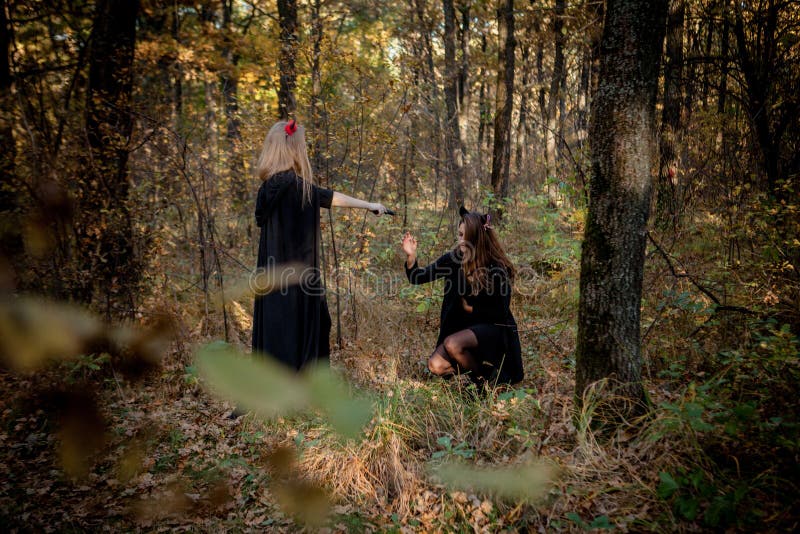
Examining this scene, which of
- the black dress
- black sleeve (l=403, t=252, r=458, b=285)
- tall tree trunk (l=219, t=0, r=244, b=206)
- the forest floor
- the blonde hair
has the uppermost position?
tall tree trunk (l=219, t=0, r=244, b=206)

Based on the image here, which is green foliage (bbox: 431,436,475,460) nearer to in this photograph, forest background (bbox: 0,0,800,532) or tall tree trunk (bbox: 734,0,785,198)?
forest background (bbox: 0,0,800,532)

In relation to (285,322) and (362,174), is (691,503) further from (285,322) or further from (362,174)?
(362,174)

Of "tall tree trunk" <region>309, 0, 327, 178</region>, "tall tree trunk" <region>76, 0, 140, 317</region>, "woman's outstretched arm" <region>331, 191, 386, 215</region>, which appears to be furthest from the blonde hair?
"tall tree trunk" <region>76, 0, 140, 317</region>

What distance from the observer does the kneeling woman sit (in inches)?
153

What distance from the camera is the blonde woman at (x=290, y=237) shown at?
11.9 ft

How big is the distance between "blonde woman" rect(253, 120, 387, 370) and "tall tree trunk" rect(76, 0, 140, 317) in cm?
198

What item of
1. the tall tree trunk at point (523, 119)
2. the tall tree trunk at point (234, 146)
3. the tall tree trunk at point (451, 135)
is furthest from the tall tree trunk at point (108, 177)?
the tall tree trunk at point (523, 119)

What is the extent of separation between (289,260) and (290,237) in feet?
0.64

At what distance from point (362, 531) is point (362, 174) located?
4.87 meters

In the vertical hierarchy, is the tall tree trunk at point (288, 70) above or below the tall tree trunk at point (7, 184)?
above

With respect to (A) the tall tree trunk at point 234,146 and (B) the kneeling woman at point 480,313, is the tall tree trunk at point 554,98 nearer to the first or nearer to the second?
(B) the kneeling woman at point 480,313

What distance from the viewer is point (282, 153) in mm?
3617

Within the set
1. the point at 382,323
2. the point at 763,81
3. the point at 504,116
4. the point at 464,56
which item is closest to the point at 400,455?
the point at 382,323

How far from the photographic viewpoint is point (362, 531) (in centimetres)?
261
